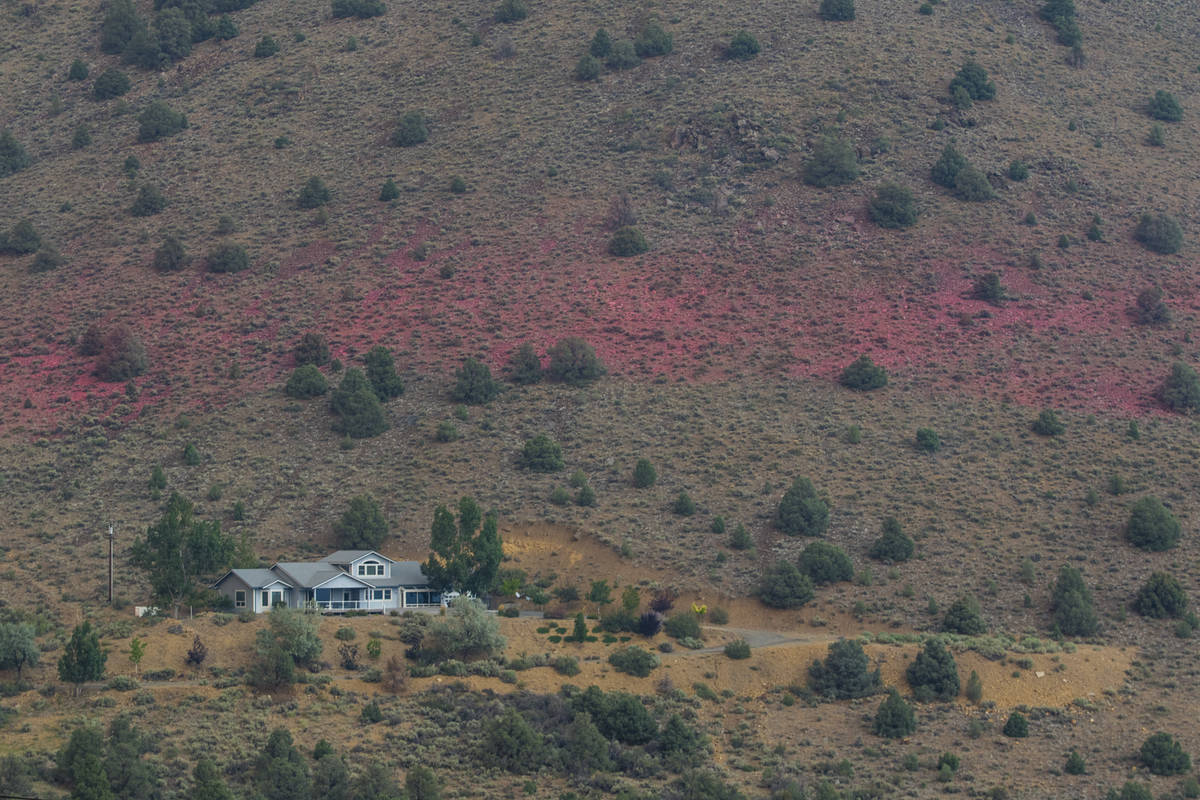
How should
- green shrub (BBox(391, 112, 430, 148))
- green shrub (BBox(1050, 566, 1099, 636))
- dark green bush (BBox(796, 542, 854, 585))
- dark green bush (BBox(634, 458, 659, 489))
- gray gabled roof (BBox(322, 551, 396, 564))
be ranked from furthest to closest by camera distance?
green shrub (BBox(391, 112, 430, 148)), dark green bush (BBox(634, 458, 659, 489)), dark green bush (BBox(796, 542, 854, 585)), gray gabled roof (BBox(322, 551, 396, 564)), green shrub (BBox(1050, 566, 1099, 636))

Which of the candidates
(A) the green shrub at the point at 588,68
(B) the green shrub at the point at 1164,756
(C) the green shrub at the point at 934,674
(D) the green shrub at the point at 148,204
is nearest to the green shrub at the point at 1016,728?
(C) the green shrub at the point at 934,674

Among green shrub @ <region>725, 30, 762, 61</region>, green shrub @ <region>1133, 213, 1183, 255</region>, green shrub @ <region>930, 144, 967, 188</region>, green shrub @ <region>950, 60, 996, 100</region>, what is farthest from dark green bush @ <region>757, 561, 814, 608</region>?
green shrub @ <region>725, 30, 762, 61</region>

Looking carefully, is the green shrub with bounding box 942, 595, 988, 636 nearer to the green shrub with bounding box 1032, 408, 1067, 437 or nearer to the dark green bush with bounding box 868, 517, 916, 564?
the dark green bush with bounding box 868, 517, 916, 564

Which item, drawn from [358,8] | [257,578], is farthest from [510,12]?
[257,578]

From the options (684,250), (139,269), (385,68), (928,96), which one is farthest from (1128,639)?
(385,68)

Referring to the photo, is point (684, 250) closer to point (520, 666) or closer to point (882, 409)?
point (882, 409)

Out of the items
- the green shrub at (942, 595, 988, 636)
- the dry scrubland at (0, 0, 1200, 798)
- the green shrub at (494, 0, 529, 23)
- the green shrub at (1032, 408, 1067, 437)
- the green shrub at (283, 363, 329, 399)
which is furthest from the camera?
the green shrub at (494, 0, 529, 23)
